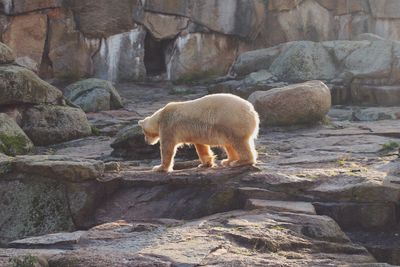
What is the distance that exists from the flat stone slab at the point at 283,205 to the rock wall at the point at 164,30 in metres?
15.6

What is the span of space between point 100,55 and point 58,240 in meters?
17.3

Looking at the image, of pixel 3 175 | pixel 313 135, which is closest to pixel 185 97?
pixel 313 135

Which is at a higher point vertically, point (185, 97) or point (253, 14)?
point (253, 14)

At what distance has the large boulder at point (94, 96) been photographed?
17.8m

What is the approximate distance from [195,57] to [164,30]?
149 centimetres

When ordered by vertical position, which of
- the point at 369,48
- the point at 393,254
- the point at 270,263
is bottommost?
the point at 393,254

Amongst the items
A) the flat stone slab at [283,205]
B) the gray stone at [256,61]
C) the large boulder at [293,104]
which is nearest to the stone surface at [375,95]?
the gray stone at [256,61]

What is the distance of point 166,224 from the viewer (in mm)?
6555

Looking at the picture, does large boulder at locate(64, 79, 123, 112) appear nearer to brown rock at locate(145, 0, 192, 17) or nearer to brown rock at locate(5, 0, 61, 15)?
brown rock at locate(5, 0, 61, 15)

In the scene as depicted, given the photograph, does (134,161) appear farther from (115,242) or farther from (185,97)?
(185,97)

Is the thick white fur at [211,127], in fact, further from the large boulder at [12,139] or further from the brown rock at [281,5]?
the brown rock at [281,5]

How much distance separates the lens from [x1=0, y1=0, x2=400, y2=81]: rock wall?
21.4 m

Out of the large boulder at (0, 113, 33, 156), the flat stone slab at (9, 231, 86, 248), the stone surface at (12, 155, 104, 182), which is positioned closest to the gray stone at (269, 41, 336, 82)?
the large boulder at (0, 113, 33, 156)

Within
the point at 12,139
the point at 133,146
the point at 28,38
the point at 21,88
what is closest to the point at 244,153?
the point at 133,146
